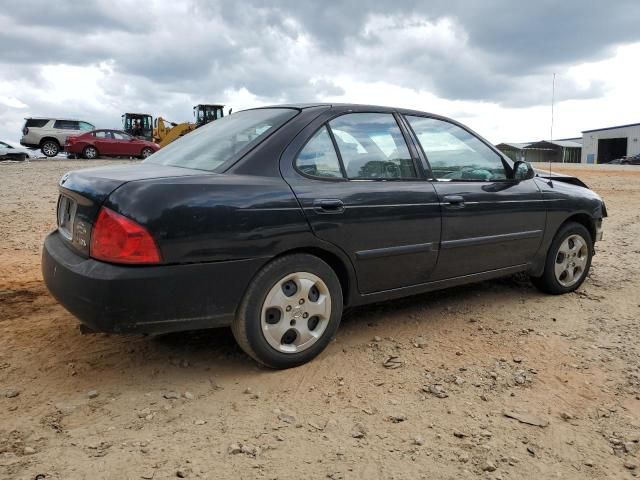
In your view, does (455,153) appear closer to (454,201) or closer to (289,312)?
(454,201)

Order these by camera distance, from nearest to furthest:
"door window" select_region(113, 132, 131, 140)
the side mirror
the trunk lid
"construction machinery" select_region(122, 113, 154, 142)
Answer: the trunk lid < the side mirror < "door window" select_region(113, 132, 131, 140) < "construction machinery" select_region(122, 113, 154, 142)

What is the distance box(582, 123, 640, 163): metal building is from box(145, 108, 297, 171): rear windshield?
233ft

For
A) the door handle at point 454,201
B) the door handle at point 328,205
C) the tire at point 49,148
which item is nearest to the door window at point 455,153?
the door handle at point 454,201

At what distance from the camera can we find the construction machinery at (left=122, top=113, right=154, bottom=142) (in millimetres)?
31172

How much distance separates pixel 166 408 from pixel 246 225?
3.38ft

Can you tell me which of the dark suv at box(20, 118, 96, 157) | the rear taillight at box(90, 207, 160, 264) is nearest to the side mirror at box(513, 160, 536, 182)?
the rear taillight at box(90, 207, 160, 264)

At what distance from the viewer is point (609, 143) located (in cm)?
6800

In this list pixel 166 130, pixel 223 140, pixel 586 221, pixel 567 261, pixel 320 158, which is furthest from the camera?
pixel 166 130

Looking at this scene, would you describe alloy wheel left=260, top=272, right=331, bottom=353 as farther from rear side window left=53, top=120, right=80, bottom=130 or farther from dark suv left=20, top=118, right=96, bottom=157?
rear side window left=53, top=120, right=80, bottom=130

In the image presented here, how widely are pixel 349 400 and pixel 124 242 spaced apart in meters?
1.42

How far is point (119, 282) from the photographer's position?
A: 8.80ft

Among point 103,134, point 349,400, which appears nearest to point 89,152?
point 103,134

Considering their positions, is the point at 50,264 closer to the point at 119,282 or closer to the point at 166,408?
the point at 119,282

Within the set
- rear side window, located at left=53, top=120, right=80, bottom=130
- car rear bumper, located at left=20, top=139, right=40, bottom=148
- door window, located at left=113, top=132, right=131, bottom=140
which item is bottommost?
car rear bumper, located at left=20, top=139, right=40, bottom=148
